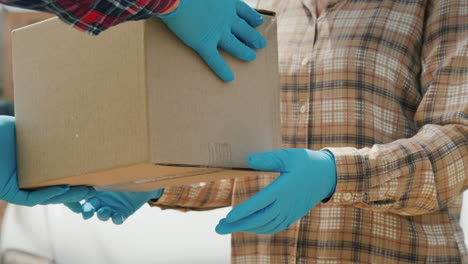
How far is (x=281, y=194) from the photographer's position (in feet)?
4.21

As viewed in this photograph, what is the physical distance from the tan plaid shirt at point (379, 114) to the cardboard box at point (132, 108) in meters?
0.31

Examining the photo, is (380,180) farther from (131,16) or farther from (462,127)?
(131,16)

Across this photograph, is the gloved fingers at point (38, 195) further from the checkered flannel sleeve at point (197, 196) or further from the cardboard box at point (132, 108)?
the checkered flannel sleeve at point (197, 196)

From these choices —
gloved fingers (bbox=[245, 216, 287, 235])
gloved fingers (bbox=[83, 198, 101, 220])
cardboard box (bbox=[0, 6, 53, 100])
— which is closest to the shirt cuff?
gloved fingers (bbox=[245, 216, 287, 235])

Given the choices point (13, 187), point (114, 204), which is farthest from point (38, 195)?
point (114, 204)

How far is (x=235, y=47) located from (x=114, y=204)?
0.61 m

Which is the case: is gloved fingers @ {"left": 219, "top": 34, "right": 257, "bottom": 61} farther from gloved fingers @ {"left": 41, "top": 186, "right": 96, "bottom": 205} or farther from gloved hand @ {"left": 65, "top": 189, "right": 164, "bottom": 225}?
gloved hand @ {"left": 65, "top": 189, "right": 164, "bottom": 225}

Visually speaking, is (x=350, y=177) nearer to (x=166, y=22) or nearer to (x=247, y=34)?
(x=247, y=34)

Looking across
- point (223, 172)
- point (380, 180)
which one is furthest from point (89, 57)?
point (380, 180)

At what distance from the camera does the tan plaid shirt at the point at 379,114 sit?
153cm

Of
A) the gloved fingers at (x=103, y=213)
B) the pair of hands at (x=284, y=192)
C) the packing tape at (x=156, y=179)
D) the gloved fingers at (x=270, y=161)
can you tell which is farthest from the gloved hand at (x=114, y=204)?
the gloved fingers at (x=270, y=161)

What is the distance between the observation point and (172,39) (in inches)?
45.9

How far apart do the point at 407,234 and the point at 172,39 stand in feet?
2.52

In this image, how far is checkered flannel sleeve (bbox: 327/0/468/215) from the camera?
1.42 m
